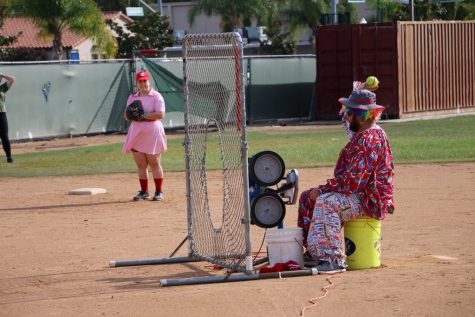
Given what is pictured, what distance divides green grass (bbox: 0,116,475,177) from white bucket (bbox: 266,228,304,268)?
22.0ft

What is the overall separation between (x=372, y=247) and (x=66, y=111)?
21.6 meters

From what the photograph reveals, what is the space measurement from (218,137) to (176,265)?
1.39 meters

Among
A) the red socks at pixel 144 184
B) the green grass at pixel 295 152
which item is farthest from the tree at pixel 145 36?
the red socks at pixel 144 184

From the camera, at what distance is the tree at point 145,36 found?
4591 cm

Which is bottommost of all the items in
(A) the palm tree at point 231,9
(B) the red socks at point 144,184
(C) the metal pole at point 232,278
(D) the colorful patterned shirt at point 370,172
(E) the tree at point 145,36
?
(C) the metal pole at point 232,278

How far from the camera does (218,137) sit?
9.81m

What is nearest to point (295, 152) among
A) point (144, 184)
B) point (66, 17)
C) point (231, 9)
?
point (144, 184)

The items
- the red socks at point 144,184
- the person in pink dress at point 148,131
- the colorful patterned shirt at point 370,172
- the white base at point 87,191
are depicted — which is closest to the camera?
the colorful patterned shirt at point 370,172

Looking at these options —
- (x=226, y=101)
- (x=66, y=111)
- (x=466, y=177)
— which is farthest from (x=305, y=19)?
(x=226, y=101)

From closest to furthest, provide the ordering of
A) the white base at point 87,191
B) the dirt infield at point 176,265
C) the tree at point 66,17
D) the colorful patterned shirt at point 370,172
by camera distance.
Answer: the dirt infield at point 176,265, the colorful patterned shirt at point 370,172, the white base at point 87,191, the tree at point 66,17

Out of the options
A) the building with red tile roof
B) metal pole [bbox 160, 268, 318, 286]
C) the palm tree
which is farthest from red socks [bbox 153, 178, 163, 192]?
the palm tree

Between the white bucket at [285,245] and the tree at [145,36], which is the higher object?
the tree at [145,36]

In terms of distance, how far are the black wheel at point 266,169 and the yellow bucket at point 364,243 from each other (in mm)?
765

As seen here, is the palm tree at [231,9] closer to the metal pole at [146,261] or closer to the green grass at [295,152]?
the green grass at [295,152]
